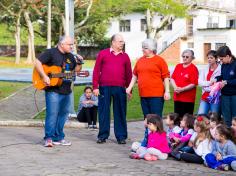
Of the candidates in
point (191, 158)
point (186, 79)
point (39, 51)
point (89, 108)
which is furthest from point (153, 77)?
point (39, 51)

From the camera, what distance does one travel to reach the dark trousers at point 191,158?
9.79 meters

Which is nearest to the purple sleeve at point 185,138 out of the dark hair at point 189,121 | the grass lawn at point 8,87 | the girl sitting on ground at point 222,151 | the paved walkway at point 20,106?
the dark hair at point 189,121

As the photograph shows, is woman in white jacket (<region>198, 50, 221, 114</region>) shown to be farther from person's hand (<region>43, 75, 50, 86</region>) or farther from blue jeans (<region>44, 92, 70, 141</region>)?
person's hand (<region>43, 75, 50, 86</region>)

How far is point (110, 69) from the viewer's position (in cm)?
1168

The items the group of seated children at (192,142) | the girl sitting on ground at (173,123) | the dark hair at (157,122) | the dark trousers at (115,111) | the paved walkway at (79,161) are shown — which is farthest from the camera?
the dark trousers at (115,111)

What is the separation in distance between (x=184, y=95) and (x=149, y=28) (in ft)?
165

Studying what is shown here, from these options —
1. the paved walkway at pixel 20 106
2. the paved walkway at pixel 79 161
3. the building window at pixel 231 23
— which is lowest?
the paved walkway at pixel 20 106

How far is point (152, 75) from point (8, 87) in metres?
15.2

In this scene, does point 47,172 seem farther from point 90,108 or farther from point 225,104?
point 90,108

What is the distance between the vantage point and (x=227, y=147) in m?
9.46

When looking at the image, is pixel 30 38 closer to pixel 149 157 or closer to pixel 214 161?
pixel 149 157

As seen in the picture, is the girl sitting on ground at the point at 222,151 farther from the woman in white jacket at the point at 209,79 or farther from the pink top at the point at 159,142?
the woman in white jacket at the point at 209,79

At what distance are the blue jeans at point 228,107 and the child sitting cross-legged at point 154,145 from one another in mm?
1459

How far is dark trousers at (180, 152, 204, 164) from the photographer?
9.79 metres
